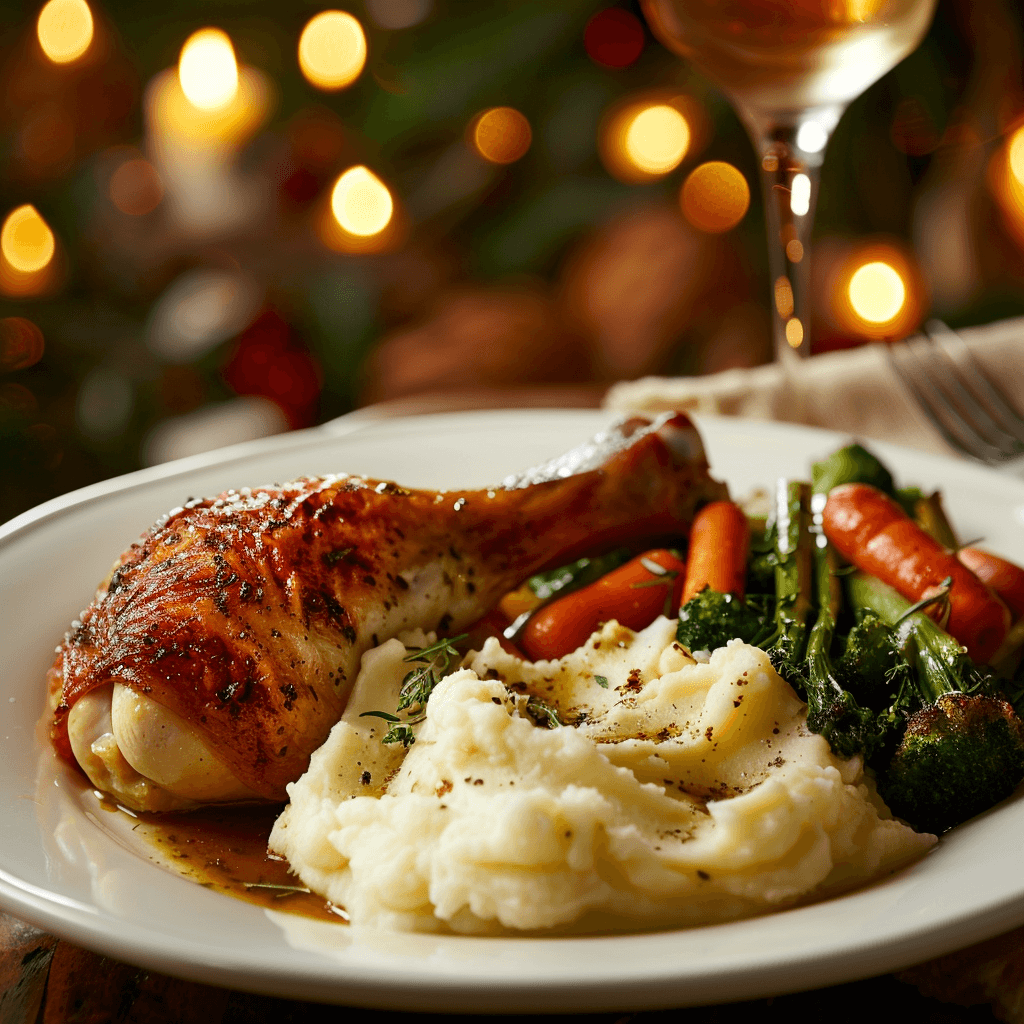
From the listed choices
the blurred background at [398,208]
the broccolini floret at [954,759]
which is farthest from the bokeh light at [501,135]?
the broccolini floret at [954,759]

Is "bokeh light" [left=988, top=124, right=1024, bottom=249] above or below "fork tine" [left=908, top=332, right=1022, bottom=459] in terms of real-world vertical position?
above

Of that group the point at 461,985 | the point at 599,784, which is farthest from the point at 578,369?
the point at 461,985

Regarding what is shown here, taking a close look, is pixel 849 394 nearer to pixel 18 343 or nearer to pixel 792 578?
pixel 792 578

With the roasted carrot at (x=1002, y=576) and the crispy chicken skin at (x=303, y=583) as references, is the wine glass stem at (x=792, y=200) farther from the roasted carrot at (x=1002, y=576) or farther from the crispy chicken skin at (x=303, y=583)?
the roasted carrot at (x=1002, y=576)

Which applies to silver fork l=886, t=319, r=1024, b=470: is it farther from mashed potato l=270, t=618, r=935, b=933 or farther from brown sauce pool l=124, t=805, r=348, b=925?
brown sauce pool l=124, t=805, r=348, b=925

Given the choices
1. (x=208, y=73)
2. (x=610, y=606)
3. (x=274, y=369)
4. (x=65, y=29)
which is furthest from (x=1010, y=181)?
(x=65, y=29)

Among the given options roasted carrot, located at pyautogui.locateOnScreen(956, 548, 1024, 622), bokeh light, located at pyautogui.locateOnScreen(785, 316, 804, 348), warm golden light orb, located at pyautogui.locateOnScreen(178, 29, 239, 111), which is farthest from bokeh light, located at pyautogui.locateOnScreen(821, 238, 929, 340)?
roasted carrot, located at pyautogui.locateOnScreen(956, 548, 1024, 622)

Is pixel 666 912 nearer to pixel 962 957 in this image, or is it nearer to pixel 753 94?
pixel 962 957
